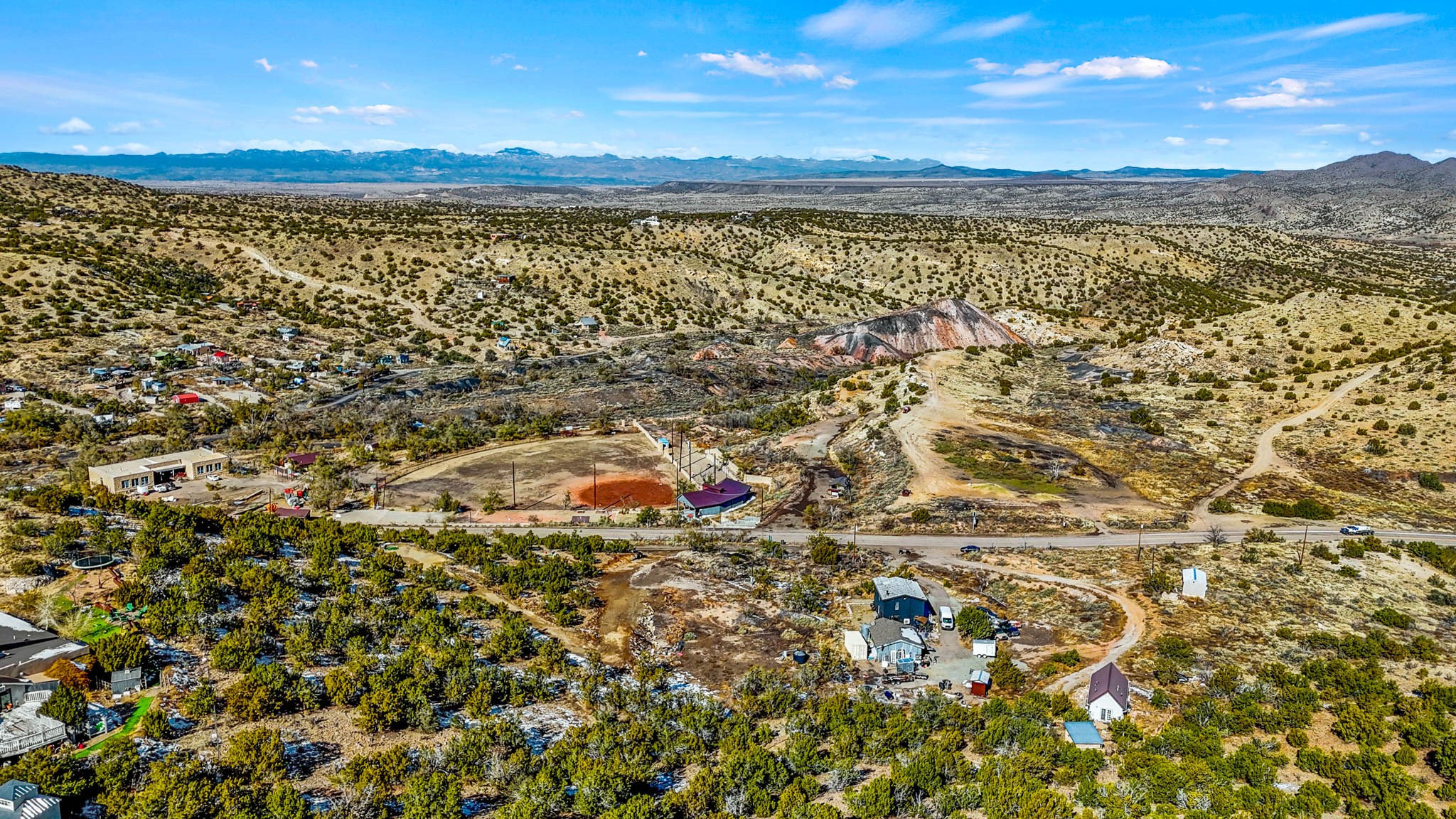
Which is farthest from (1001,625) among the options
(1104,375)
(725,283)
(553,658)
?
(725,283)

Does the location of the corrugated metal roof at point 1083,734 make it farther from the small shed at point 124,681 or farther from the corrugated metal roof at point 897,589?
the small shed at point 124,681

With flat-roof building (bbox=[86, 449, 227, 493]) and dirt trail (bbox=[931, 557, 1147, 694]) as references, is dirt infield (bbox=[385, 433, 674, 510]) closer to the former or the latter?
flat-roof building (bbox=[86, 449, 227, 493])

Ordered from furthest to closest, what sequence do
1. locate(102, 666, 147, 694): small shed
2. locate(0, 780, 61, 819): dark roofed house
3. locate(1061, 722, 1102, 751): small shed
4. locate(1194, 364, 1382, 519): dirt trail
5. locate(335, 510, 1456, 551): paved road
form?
locate(1194, 364, 1382, 519): dirt trail → locate(335, 510, 1456, 551): paved road → locate(102, 666, 147, 694): small shed → locate(1061, 722, 1102, 751): small shed → locate(0, 780, 61, 819): dark roofed house

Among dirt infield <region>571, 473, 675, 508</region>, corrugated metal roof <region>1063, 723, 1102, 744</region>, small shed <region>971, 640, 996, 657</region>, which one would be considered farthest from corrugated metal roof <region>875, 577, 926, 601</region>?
dirt infield <region>571, 473, 675, 508</region>

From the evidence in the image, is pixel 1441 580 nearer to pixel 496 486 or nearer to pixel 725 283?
pixel 496 486

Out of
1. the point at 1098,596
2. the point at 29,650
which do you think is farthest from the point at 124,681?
the point at 1098,596

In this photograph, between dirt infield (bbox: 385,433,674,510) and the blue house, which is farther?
dirt infield (bbox: 385,433,674,510)

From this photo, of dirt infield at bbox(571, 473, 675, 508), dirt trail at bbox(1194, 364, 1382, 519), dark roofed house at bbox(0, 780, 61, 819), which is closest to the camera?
dark roofed house at bbox(0, 780, 61, 819)
